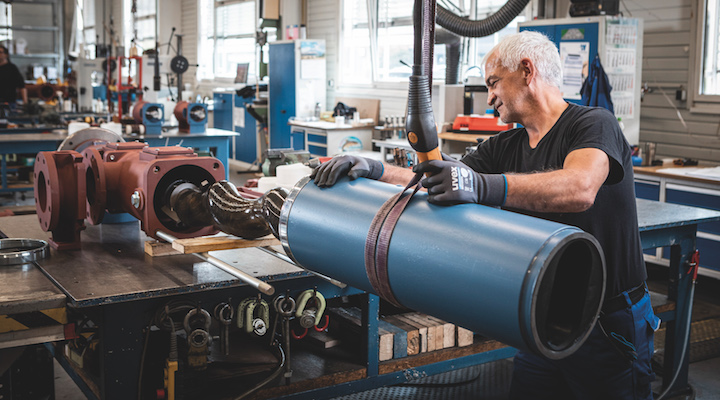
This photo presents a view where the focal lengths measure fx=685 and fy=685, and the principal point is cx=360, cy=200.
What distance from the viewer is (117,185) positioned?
6.99ft

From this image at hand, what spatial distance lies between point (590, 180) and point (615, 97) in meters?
3.53

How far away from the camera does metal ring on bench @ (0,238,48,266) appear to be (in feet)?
6.18

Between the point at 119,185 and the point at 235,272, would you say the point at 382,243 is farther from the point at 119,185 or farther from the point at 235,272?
the point at 119,185

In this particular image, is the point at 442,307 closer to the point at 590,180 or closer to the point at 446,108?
the point at 590,180

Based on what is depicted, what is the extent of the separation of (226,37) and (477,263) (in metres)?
10.3

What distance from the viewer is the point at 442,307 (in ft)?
3.18

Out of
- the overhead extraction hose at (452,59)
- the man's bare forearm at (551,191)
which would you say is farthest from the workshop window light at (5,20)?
the man's bare forearm at (551,191)

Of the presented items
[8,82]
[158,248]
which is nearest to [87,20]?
[8,82]

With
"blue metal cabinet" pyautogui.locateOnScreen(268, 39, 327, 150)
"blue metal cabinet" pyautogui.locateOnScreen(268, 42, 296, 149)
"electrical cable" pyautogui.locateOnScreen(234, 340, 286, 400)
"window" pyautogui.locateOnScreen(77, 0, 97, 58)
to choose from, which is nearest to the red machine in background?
"electrical cable" pyautogui.locateOnScreen(234, 340, 286, 400)

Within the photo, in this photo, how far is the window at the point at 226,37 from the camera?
10.1 meters

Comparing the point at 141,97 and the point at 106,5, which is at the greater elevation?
the point at 106,5

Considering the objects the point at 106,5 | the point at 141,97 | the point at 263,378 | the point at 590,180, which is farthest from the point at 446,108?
the point at 106,5

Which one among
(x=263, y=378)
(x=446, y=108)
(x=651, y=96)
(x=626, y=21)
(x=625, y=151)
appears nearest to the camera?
(x=625, y=151)

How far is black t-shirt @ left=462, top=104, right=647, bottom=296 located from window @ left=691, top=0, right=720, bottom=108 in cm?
338
